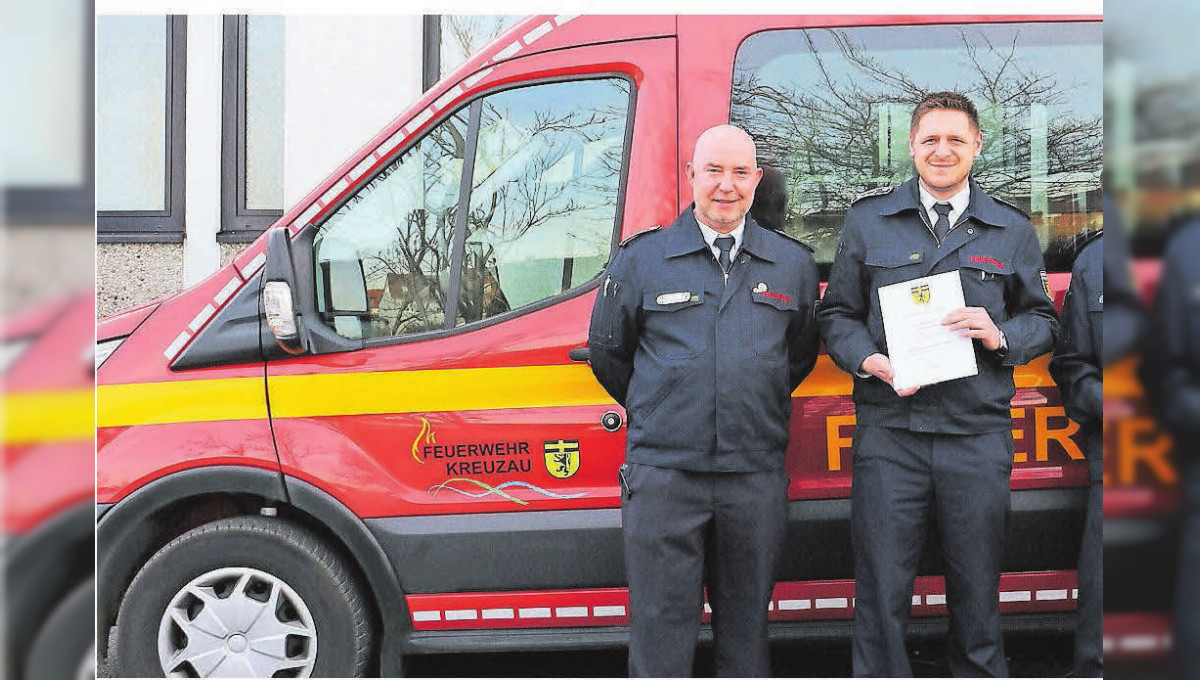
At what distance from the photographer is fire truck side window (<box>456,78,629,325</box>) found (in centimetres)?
323

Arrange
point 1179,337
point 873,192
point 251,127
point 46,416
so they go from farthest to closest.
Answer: point 251,127, point 873,192, point 46,416, point 1179,337

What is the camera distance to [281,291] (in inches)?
124

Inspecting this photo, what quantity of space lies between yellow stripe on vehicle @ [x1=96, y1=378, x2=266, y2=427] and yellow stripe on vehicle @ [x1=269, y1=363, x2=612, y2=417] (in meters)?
0.08

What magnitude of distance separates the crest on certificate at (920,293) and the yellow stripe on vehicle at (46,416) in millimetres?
2137

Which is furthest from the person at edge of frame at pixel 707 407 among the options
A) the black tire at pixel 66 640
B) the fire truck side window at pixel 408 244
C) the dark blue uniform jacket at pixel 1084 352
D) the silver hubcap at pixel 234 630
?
the black tire at pixel 66 640

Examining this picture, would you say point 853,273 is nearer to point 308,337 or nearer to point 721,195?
point 721,195

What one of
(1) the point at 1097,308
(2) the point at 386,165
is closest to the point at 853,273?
(1) the point at 1097,308

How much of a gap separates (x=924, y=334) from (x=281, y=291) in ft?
6.15

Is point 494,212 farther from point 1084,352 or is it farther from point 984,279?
point 1084,352

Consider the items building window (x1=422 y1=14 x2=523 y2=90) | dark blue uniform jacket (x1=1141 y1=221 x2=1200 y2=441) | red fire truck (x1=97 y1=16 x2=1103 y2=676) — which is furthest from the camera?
building window (x1=422 y1=14 x2=523 y2=90)

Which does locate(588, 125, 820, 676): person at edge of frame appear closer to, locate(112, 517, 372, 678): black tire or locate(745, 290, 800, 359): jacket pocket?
locate(745, 290, 800, 359): jacket pocket

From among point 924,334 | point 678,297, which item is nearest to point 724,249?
point 678,297

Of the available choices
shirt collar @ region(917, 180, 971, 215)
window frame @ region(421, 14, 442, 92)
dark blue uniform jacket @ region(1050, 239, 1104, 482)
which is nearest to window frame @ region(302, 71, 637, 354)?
shirt collar @ region(917, 180, 971, 215)

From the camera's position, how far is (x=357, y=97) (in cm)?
566
